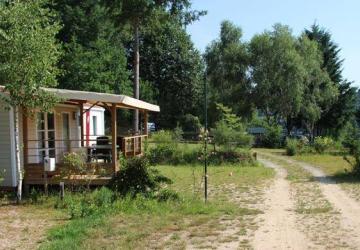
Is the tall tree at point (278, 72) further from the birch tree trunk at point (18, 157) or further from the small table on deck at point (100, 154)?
the birch tree trunk at point (18, 157)

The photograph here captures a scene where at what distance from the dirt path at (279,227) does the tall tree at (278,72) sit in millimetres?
27518

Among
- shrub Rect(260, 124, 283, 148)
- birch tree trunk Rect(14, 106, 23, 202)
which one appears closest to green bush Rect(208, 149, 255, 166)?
birch tree trunk Rect(14, 106, 23, 202)

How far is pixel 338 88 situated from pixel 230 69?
989cm

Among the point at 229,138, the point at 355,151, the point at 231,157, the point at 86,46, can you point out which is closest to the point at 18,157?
the point at 355,151

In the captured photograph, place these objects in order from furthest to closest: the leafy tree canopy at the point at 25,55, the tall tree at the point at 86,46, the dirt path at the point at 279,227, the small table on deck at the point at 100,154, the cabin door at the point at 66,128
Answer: the tall tree at the point at 86,46 → the cabin door at the point at 66,128 → the small table on deck at the point at 100,154 → the leafy tree canopy at the point at 25,55 → the dirt path at the point at 279,227

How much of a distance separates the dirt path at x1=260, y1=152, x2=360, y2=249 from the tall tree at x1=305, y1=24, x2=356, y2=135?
26962 mm

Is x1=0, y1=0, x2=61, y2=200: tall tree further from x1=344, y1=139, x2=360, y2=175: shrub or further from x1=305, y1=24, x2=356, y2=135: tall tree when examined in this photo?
x1=305, y1=24, x2=356, y2=135: tall tree

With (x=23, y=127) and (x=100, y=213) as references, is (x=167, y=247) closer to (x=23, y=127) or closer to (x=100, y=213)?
(x=100, y=213)

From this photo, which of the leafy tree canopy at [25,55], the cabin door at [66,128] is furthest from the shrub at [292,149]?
the leafy tree canopy at [25,55]

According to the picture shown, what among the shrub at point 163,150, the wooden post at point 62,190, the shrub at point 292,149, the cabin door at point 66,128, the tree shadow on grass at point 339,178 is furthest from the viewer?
the shrub at point 292,149

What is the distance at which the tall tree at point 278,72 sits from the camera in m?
42.2

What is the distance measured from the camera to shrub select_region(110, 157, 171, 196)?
13.2 m

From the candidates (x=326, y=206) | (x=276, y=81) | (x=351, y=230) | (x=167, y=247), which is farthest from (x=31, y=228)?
(x=276, y=81)

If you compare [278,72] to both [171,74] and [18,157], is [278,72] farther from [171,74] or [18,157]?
[18,157]
